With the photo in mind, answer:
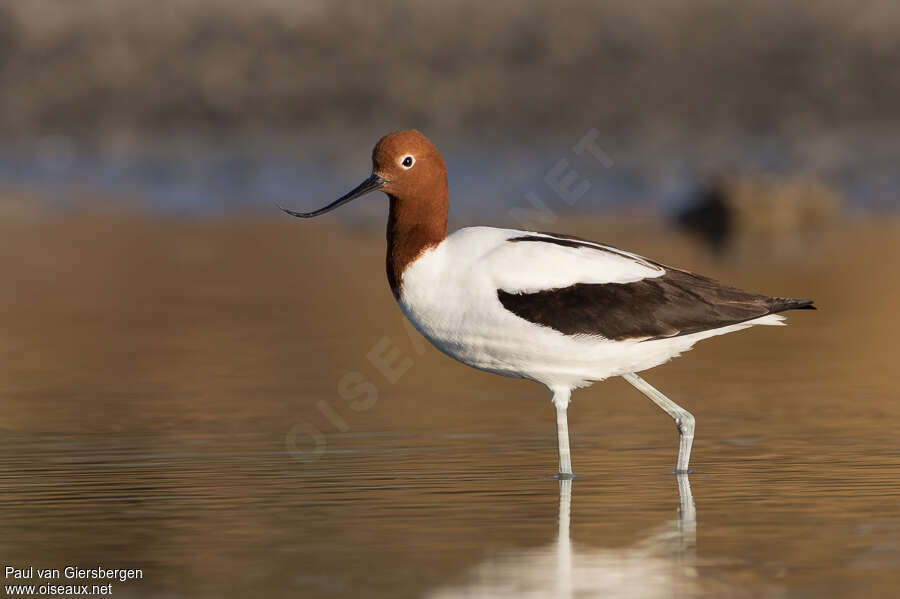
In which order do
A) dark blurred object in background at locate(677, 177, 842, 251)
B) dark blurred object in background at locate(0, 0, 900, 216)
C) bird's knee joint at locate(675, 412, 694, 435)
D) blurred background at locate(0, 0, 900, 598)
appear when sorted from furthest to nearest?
dark blurred object in background at locate(0, 0, 900, 216) < dark blurred object in background at locate(677, 177, 842, 251) < bird's knee joint at locate(675, 412, 694, 435) < blurred background at locate(0, 0, 900, 598)

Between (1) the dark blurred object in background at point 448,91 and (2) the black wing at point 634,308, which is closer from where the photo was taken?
(2) the black wing at point 634,308

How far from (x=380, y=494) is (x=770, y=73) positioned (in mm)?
27877

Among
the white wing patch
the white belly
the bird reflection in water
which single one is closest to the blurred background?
the bird reflection in water

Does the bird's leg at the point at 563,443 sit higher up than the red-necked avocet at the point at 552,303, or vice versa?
the red-necked avocet at the point at 552,303

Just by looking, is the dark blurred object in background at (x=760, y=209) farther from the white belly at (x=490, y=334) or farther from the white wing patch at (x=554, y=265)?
the white belly at (x=490, y=334)

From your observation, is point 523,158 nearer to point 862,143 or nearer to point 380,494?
point 862,143

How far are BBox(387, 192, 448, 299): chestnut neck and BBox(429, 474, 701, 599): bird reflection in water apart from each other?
2140 mm

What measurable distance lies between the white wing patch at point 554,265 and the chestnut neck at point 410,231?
1.20 ft

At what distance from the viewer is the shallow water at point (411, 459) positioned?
23.3 ft

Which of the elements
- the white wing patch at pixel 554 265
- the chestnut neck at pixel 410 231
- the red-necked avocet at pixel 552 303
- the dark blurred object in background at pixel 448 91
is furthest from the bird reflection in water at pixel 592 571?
the dark blurred object in background at pixel 448 91

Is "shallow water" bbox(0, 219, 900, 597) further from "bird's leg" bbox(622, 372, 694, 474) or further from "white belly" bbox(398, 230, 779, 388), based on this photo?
"white belly" bbox(398, 230, 779, 388)

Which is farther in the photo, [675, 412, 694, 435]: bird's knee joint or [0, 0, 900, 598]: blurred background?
[675, 412, 694, 435]: bird's knee joint

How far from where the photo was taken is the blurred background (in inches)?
304

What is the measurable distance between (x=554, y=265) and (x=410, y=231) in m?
0.77
